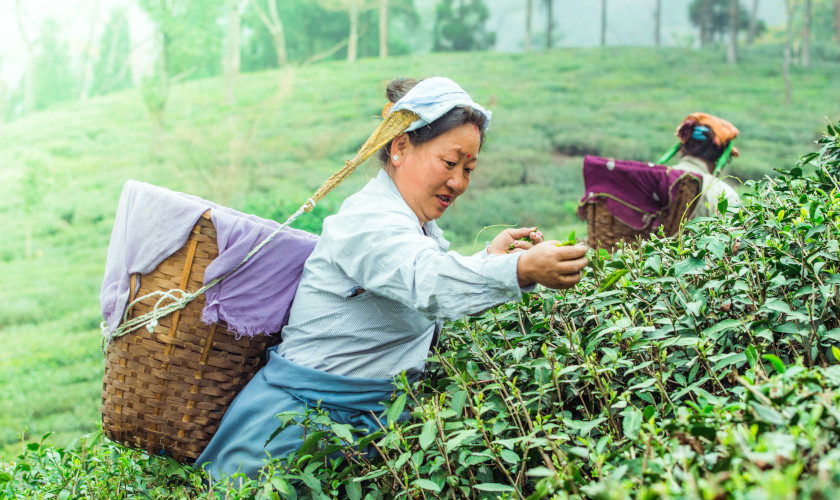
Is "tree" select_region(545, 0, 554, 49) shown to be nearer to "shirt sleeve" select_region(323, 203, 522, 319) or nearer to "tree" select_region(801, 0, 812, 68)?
"tree" select_region(801, 0, 812, 68)

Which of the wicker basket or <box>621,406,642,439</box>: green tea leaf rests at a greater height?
<box>621,406,642,439</box>: green tea leaf

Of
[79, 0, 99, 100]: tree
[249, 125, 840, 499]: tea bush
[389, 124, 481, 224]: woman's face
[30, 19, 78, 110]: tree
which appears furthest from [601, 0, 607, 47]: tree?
[389, 124, 481, 224]: woman's face

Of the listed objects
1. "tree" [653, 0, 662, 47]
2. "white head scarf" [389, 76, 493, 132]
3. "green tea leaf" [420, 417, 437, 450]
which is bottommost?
"green tea leaf" [420, 417, 437, 450]

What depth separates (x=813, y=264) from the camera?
4.31 feet

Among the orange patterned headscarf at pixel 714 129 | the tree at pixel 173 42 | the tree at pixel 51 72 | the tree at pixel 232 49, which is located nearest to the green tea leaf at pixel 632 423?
the orange patterned headscarf at pixel 714 129

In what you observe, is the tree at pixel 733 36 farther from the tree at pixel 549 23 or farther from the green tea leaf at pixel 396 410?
the green tea leaf at pixel 396 410

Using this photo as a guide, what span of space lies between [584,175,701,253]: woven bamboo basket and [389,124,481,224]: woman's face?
215cm

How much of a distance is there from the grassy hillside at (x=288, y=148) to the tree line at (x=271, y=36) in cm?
52

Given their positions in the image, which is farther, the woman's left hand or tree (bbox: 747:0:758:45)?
tree (bbox: 747:0:758:45)

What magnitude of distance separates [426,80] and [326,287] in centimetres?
70

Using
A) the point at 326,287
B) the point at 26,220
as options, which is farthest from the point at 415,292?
the point at 26,220

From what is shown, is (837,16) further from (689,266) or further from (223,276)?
(223,276)

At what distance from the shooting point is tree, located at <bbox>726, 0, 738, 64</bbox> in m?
14.7

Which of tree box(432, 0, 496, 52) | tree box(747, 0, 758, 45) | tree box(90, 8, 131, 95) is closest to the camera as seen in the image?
tree box(90, 8, 131, 95)
